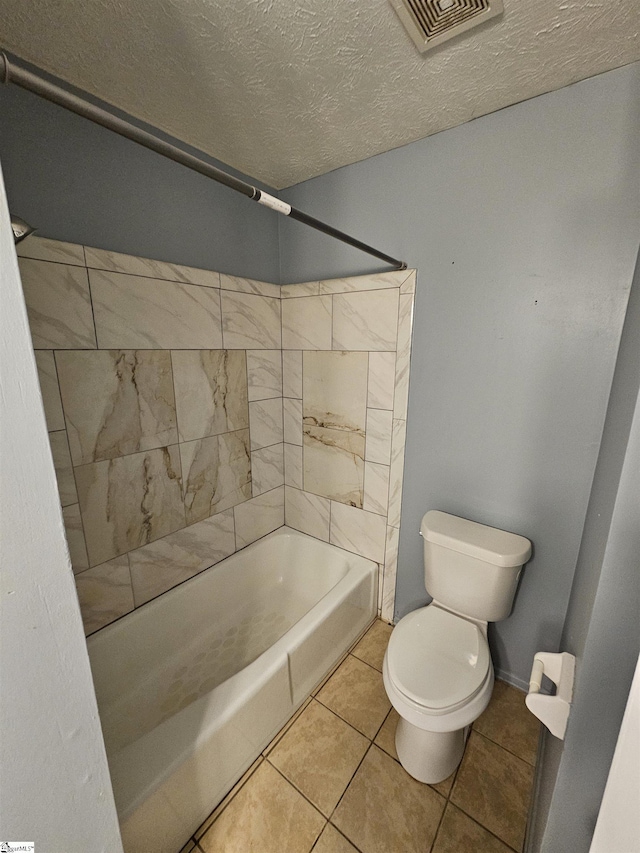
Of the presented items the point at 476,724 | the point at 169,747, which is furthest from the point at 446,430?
the point at 169,747

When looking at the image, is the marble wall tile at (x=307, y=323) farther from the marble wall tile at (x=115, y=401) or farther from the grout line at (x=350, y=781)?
the grout line at (x=350, y=781)

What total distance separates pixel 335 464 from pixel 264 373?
64cm

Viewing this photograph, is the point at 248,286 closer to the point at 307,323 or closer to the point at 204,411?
the point at 307,323

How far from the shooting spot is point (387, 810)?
1.12 meters

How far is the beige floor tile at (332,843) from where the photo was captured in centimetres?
103

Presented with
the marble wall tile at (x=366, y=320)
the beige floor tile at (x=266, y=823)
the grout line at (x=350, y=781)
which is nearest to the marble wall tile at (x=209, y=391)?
the marble wall tile at (x=366, y=320)

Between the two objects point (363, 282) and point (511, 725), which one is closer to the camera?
point (511, 725)

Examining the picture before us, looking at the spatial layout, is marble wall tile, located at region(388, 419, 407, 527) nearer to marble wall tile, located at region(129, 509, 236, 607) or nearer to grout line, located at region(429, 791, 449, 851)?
marble wall tile, located at region(129, 509, 236, 607)

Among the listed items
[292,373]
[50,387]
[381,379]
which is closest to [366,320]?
[381,379]

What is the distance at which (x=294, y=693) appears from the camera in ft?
4.54

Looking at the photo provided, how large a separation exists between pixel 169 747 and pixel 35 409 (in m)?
1.12

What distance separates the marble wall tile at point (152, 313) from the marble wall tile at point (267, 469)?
66 cm

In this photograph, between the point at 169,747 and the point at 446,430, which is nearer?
the point at 169,747

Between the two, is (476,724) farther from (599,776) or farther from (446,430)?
(446,430)
